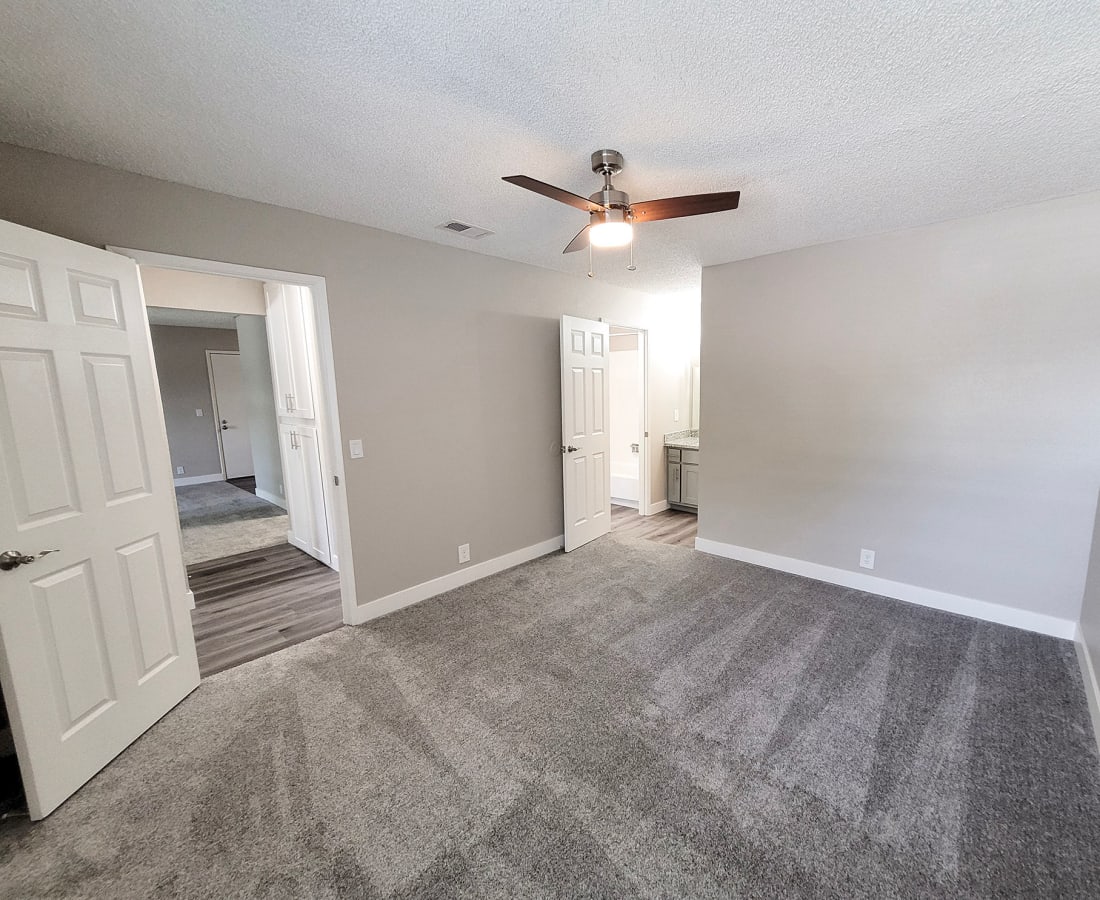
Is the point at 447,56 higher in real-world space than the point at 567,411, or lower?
higher

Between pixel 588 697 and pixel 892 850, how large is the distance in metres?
1.19

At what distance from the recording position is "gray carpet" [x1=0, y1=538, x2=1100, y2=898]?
57.2 inches

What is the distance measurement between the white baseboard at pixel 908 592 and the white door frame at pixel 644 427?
1.19 metres

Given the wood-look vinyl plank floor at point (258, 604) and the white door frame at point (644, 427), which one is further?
the white door frame at point (644, 427)

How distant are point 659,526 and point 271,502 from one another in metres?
5.07

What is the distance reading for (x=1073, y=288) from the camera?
2.54 meters

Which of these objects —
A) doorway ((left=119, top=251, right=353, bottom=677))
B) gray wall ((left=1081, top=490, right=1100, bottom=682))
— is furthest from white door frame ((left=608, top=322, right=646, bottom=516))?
gray wall ((left=1081, top=490, right=1100, bottom=682))

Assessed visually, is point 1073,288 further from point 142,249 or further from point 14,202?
point 14,202

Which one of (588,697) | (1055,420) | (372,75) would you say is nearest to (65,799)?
(588,697)

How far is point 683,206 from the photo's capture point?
6.57 ft

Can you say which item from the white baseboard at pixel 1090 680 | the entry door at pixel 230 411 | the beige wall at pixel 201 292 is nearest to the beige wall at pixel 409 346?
the beige wall at pixel 201 292

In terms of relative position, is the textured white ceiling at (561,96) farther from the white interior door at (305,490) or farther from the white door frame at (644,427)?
the white door frame at (644,427)

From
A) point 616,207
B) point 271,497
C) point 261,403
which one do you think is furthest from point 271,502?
point 616,207

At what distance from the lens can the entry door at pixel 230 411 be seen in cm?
773
